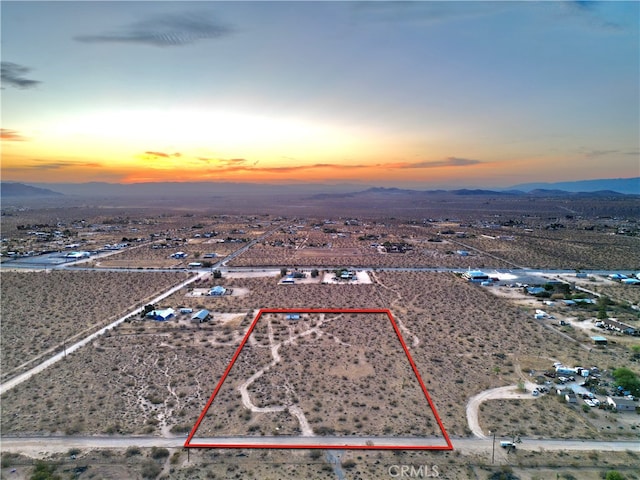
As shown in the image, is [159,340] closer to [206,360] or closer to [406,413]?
[206,360]

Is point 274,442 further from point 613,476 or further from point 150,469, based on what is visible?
point 613,476

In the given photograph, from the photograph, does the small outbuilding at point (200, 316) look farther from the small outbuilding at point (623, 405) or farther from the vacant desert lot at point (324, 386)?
the small outbuilding at point (623, 405)

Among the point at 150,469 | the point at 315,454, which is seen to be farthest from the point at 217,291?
the point at 315,454

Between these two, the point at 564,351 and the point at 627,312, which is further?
the point at 627,312

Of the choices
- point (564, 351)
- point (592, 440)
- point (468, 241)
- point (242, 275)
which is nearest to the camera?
point (592, 440)

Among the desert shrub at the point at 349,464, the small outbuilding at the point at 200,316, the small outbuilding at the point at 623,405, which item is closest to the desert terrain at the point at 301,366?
the desert shrub at the point at 349,464

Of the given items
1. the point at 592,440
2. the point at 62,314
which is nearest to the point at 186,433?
the point at 592,440
